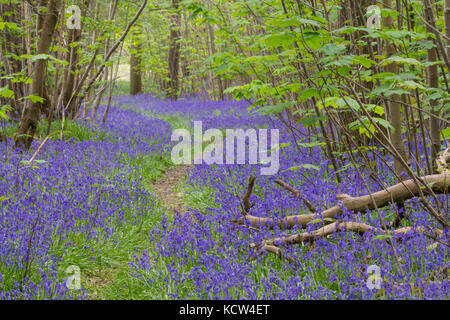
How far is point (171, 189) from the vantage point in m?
6.86

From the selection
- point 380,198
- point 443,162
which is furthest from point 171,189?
point 443,162

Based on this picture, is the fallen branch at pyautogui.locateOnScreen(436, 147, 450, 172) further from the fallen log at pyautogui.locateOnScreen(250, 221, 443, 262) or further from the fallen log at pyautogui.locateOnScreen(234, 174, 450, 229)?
the fallen log at pyautogui.locateOnScreen(250, 221, 443, 262)

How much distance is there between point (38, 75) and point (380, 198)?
5.72 m

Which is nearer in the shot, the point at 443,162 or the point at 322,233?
the point at 322,233

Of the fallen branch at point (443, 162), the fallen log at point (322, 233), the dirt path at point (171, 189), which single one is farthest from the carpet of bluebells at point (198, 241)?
the fallen branch at point (443, 162)

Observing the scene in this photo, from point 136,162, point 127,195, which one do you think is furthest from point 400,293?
point 136,162

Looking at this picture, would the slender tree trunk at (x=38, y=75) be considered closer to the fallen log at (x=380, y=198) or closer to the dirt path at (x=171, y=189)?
the dirt path at (x=171, y=189)

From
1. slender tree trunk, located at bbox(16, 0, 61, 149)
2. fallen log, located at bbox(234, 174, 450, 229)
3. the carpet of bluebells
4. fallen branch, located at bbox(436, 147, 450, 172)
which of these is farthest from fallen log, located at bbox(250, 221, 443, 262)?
slender tree trunk, located at bbox(16, 0, 61, 149)

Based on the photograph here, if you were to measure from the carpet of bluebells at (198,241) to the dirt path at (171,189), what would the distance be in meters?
0.21

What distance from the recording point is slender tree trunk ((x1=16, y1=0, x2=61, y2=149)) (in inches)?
259

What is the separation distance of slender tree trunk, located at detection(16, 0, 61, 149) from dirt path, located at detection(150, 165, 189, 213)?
7.37 ft

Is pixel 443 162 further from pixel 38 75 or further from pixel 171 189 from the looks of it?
pixel 38 75
